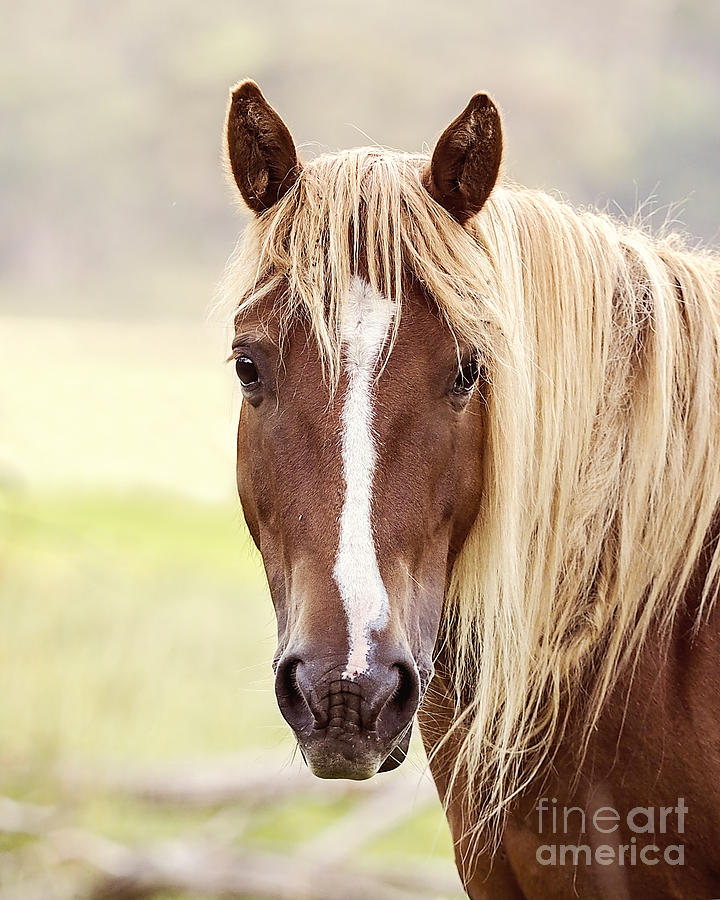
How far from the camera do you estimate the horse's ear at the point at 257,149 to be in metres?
1.96

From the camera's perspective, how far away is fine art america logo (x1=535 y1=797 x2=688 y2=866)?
1899 millimetres

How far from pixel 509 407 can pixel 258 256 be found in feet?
2.02

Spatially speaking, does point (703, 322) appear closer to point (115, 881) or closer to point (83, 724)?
point (115, 881)

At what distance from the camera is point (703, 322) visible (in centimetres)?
209

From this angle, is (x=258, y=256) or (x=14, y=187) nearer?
(x=258, y=256)

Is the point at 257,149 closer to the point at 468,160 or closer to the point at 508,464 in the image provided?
the point at 468,160

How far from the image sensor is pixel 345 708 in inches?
62.2

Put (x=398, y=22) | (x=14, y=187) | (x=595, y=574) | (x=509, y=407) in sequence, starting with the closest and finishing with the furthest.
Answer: (x=509, y=407) < (x=595, y=574) < (x=14, y=187) < (x=398, y=22)

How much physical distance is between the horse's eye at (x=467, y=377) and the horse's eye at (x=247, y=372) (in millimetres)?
400

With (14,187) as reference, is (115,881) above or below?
below

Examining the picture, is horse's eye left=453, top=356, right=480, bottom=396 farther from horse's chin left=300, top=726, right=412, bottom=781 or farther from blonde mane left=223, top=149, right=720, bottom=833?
horse's chin left=300, top=726, right=412, bottom=781

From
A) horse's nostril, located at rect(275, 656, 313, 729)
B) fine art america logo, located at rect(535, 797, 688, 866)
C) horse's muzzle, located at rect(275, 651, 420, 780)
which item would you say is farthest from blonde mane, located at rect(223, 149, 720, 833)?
horse's nostril, located at rect(275, 656, 313, 729)

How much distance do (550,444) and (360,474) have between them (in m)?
0.49

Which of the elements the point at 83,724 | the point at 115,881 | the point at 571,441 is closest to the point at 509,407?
the point at 571,441
